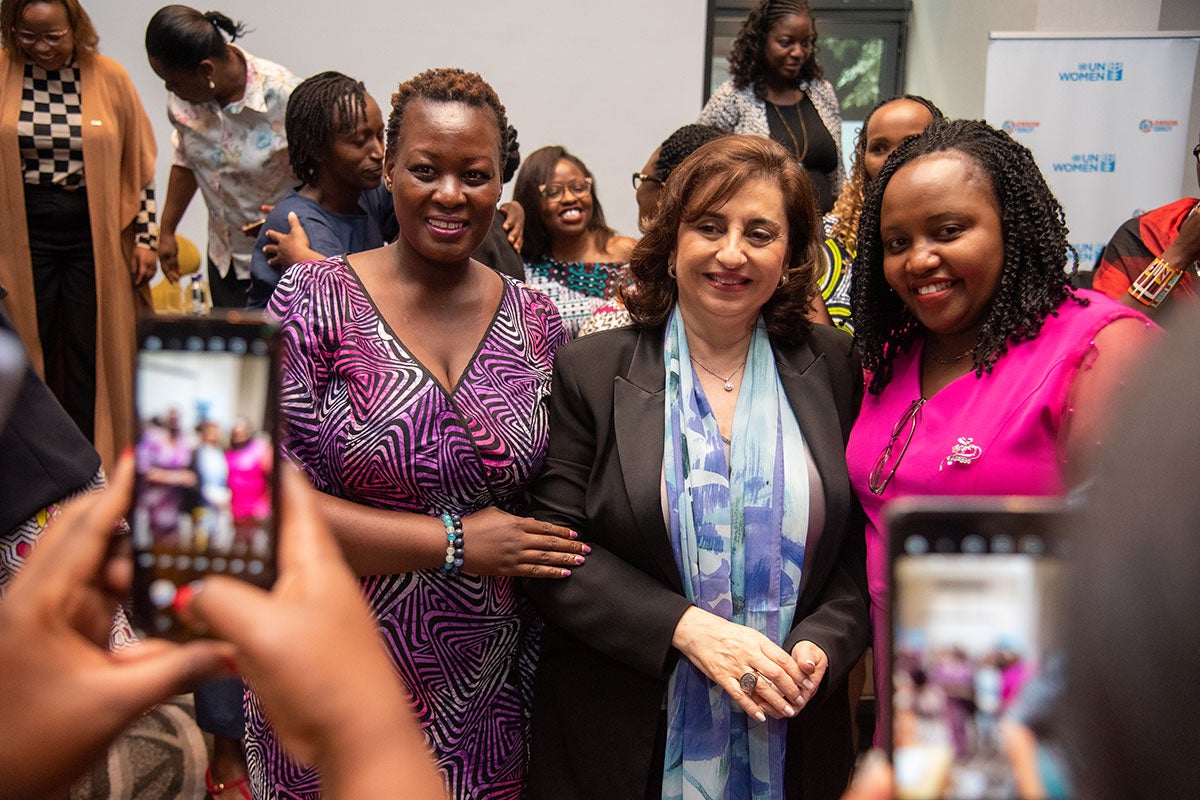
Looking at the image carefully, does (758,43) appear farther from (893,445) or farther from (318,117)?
(893,445)

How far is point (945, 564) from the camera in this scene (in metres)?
0.73

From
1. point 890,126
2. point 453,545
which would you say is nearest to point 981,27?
point 890,126

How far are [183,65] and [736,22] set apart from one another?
12.8ft

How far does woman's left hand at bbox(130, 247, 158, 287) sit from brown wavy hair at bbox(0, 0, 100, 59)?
763 mm

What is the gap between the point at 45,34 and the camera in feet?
11.8

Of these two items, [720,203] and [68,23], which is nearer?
[720,203]

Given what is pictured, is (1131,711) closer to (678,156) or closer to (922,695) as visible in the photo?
(922,695)

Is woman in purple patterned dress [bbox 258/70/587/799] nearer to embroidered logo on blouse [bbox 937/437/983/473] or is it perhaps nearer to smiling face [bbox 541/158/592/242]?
embroidered logo on blouse [bbox 937/437/983/473]

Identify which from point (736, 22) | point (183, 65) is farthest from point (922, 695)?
point (736, 22)

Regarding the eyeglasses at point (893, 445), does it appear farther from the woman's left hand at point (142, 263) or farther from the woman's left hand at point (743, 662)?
the woman's left hand at point (142, 263)

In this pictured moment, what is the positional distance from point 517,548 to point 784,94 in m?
3.03

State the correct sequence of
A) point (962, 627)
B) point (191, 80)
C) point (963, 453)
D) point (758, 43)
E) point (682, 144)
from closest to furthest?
point (962, 627)
point (963, 453)
point (682, 144)
point (191, 80)
point (758, 43)

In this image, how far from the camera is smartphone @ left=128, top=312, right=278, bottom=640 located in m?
0.85

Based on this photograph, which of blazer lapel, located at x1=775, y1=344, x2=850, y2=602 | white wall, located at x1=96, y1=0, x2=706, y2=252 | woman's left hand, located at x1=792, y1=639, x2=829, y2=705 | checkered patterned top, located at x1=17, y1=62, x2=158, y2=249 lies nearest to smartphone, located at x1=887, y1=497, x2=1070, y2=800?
woman's left hand, located at x1=792, y1=639, x2=829, y2=705
